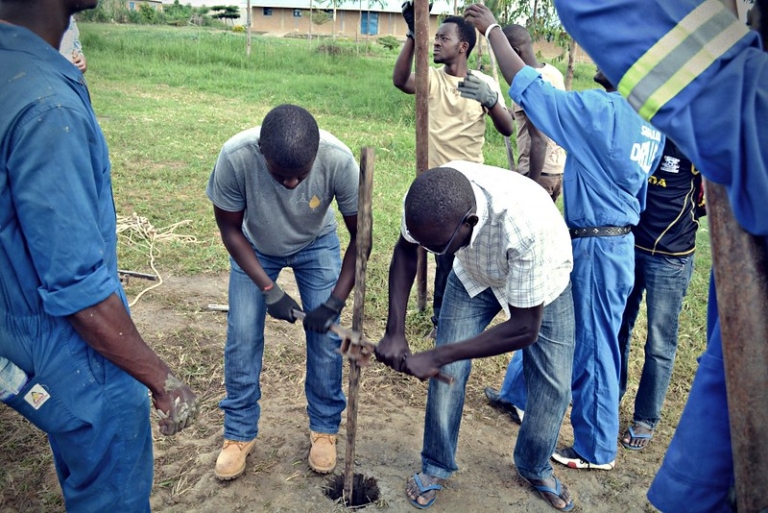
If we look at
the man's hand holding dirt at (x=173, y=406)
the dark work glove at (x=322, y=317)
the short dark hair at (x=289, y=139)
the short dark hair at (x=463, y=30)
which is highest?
the short dark hair at (x=463, y=30)

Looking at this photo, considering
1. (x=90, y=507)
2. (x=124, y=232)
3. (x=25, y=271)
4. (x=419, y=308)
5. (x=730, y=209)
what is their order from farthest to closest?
(x=124, y=232), (x=419, y=308), (x=90, y=507), (x=25, y=271), (x=730, y=209)

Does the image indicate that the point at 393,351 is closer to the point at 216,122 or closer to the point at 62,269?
the point at 62,269

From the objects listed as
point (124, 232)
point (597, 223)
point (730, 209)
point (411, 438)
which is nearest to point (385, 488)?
point (411, 438)

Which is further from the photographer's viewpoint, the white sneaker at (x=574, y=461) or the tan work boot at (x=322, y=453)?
the white sneaker at (x=574, y=461)

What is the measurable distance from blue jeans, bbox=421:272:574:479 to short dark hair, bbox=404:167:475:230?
2.51ft

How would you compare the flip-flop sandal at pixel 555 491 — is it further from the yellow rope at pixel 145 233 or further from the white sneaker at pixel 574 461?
the yellow rope at pixel 145 233

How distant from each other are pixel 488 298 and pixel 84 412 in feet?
5.83

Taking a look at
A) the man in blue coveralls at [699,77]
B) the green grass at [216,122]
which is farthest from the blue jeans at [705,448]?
the green grass at [216,122]

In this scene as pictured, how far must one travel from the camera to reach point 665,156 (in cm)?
339

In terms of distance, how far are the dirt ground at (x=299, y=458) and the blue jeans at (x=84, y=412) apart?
1.02m

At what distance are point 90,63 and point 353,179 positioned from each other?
16.3 metres

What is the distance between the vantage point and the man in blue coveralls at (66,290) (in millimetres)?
1674

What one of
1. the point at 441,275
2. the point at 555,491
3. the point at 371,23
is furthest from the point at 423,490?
the point at 371,23

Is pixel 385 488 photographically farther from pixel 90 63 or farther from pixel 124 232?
pixel 90 63
